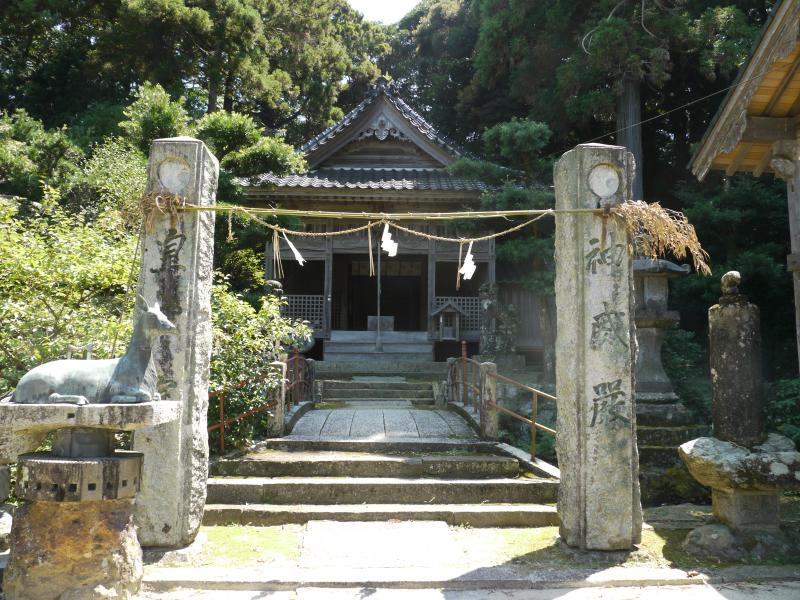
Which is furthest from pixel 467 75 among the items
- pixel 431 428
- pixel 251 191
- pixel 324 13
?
pixel 431 428

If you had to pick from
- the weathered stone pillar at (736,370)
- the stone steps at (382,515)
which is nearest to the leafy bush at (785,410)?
the weathered stone pillar at (736,370)

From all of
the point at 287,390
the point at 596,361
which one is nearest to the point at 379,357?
the point at 287,390

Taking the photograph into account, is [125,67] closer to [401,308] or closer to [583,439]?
[401,308]

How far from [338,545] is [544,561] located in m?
1.67

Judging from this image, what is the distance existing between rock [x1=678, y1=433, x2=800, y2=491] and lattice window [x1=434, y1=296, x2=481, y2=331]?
10822mm

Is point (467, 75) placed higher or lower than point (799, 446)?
higher

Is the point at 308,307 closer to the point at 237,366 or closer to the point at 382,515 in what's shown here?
the point at 237,366

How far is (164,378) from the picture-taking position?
463cm

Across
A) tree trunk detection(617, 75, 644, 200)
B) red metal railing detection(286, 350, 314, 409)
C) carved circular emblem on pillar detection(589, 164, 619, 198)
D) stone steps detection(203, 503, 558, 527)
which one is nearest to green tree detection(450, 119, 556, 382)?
tree trunk detection(617, 75, 644, 200)

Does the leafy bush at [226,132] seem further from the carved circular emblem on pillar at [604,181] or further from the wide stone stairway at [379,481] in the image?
the carved circular emblem on pillar at [604,181]

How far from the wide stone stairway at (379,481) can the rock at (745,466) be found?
4.92 ft

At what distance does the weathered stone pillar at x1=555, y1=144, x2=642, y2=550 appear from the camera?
15.3 feet

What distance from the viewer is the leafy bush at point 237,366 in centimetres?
691

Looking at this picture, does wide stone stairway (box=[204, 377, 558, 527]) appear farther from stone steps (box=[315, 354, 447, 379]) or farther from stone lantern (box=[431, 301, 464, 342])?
stone lantern (box=[431, 301, 464, 342])
